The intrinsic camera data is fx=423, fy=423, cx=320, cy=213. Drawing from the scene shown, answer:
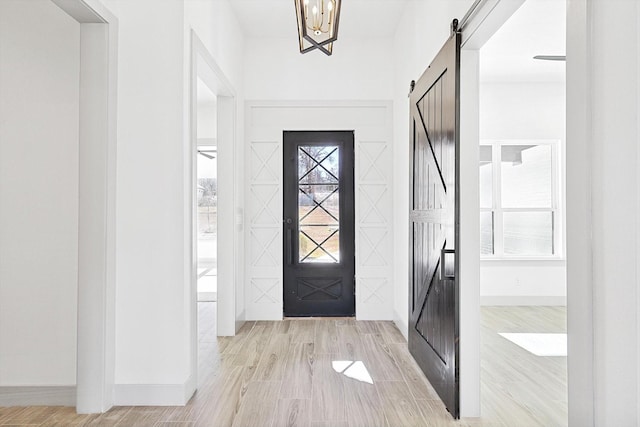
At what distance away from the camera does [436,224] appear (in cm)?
286

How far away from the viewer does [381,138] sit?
486cm

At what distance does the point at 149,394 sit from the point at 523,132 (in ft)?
17.9

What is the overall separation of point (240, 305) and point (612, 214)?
3.89m

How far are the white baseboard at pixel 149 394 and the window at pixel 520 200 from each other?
4.49m

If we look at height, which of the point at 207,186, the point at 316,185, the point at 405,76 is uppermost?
the point at 405,76

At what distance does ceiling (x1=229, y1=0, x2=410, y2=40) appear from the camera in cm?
414

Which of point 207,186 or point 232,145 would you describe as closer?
point 232,145

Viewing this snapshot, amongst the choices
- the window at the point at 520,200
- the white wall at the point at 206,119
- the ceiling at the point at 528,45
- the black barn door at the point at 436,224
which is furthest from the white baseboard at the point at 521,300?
the white wall at the point at 206,119

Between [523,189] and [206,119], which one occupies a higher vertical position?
[206,119]

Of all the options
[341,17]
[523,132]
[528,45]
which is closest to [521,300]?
[523,132]

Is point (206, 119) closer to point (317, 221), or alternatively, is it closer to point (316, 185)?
point (316, 185)

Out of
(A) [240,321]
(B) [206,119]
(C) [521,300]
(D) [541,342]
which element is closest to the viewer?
(D) [541,342]

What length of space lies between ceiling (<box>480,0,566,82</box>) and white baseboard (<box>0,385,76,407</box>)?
177 inches

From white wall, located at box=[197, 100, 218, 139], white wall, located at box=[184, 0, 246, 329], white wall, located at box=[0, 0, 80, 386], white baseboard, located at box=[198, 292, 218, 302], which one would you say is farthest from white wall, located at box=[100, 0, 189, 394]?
white wall, located at box=[197, 100, 218, 139]
